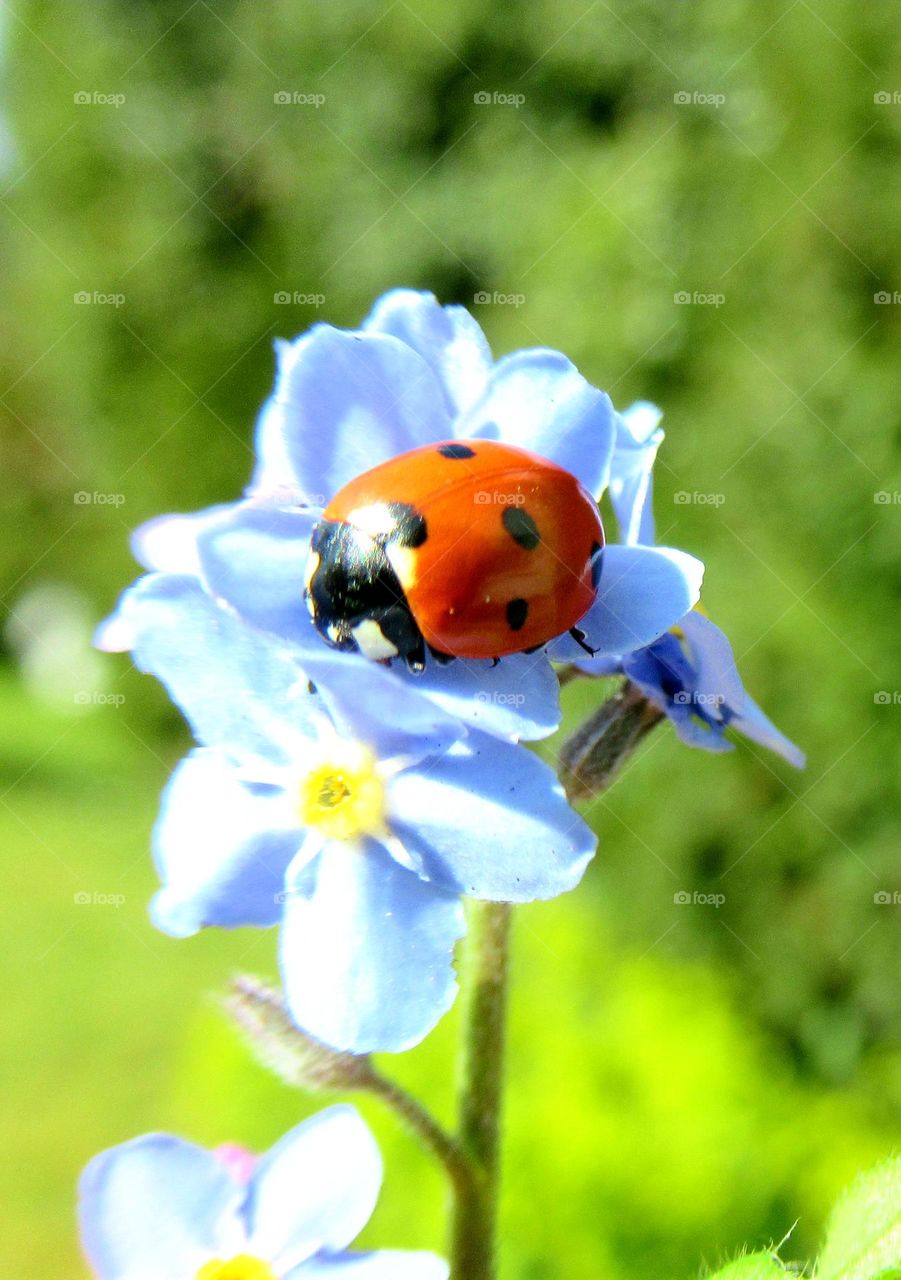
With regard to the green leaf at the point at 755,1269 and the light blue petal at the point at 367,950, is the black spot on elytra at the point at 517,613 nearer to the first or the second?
the light blue petal at the point at 367,950

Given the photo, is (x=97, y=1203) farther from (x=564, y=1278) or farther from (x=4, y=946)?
(x=4, y=946)

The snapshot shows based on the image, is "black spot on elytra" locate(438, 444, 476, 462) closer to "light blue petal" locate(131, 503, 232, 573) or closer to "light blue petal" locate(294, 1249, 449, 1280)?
"light blue petal" locate(131, 503, 232, 573)

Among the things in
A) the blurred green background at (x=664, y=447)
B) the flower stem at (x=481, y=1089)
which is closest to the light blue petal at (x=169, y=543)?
the flower stem at (x=481, y=1089)

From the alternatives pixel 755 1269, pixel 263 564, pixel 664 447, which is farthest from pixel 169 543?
pixel 664 447

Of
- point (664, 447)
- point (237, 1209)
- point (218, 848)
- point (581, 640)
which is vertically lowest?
point (664, 447)

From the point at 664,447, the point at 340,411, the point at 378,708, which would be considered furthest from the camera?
the point at 664,447

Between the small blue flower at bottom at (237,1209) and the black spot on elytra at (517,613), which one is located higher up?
the black spot on elytra at (517,613)

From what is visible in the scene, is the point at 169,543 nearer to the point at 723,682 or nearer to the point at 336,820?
the point at 336,820

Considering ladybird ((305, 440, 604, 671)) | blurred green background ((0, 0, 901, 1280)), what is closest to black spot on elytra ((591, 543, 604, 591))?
ladybird ((305, 440, 604, 671))
